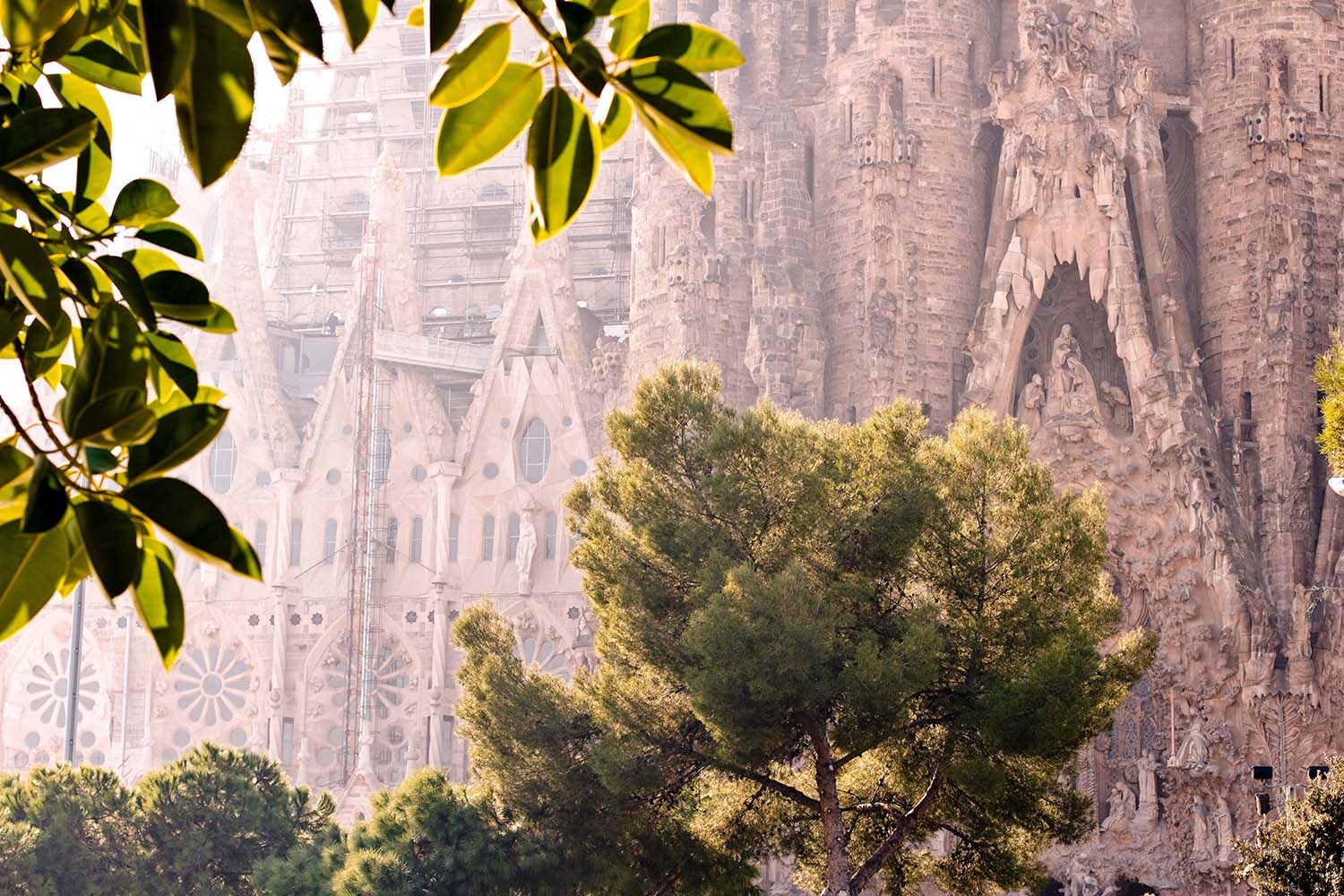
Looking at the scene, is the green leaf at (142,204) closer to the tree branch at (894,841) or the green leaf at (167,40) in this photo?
the green leaf at (167,40)

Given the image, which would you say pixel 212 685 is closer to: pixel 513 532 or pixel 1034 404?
pixel 513 532

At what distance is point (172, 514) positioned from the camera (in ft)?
5.54

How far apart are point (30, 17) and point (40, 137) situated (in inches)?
5.8

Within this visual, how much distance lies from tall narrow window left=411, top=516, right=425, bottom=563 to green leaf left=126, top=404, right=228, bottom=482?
28376 mm

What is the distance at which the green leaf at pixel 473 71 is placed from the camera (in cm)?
175

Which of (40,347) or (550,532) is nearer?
(40,347)

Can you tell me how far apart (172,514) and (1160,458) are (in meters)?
22.3

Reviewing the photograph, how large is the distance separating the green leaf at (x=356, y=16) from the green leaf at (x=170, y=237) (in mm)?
413

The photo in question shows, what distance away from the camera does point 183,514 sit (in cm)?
169

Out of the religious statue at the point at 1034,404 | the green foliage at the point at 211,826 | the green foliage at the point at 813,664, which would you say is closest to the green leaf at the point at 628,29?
the green foliage at the point at 813,664

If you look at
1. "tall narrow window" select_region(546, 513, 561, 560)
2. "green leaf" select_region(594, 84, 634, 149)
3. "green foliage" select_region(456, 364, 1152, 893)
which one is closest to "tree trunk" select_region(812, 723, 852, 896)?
"green foliage" select_region(456, 364, 1152, 893)

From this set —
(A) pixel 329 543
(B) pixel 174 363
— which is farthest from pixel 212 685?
(B) pixel 174 363

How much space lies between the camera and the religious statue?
78.0ft

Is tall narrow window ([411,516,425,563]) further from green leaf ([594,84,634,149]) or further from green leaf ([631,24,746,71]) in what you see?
green leaf ([631,24,746,71])
